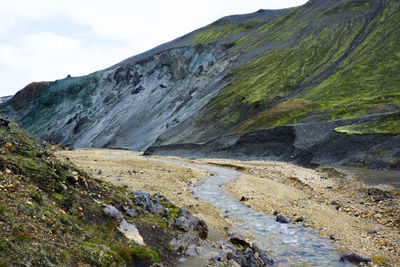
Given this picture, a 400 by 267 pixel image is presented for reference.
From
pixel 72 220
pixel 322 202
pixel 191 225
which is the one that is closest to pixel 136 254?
pixel 72 220

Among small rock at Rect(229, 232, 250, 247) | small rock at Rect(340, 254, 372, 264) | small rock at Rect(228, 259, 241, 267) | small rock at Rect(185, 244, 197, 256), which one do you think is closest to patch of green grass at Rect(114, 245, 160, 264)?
small rock at Rect(185, 244, 197, 256)

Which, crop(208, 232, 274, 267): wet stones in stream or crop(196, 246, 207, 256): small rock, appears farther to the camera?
crop(196, 246, 207, 256): small rock

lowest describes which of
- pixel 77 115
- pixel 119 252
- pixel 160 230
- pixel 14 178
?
pixel 160 230

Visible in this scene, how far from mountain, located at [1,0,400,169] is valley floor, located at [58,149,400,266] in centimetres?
997

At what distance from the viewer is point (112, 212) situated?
12891 millimetres

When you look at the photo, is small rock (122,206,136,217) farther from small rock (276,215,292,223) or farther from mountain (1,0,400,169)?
mountain (1,0,400,169)

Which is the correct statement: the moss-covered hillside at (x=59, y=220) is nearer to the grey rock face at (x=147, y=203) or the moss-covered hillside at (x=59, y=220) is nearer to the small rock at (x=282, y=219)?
the grey rock face at (x=147, y=203)

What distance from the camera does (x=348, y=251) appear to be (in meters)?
14.4

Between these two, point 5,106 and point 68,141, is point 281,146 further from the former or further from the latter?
point 5,106

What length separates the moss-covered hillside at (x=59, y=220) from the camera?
27.2ft

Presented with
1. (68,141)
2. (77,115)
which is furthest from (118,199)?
(77,115)

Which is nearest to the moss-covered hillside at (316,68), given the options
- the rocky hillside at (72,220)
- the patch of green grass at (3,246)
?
the rocky hillside at (72,220)

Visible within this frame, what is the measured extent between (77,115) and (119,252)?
134 metres

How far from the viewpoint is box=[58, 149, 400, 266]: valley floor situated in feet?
51.9
